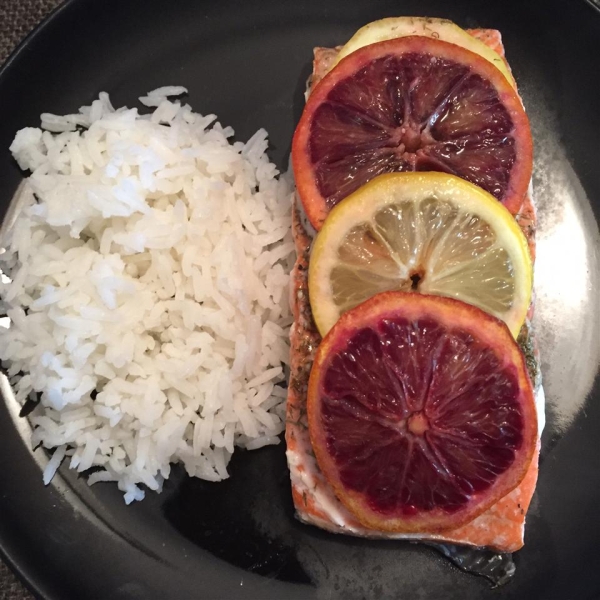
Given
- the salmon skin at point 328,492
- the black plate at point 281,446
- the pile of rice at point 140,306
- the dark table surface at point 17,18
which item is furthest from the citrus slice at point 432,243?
the dark table surface at point 17,18

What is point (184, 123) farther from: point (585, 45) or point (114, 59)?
point (585, 45)

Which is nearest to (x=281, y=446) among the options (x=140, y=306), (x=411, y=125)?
(x=140, y=306)

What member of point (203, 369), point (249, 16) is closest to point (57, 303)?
point (203, 369)

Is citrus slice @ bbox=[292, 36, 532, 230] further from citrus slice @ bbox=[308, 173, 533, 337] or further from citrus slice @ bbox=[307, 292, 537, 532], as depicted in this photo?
citrus slice @ bbox=[307, 292, 537, 532]

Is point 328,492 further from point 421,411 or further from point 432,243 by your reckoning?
point 432,243

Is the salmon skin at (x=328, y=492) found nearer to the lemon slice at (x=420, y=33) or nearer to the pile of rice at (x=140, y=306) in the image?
the pile of rice at (x=140, y=306)

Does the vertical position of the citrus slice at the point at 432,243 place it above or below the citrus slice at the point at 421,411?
above

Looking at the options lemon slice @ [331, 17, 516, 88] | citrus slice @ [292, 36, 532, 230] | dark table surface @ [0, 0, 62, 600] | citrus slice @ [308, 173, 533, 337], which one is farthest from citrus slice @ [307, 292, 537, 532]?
dark table surface @ [0, 0, 62, 600]

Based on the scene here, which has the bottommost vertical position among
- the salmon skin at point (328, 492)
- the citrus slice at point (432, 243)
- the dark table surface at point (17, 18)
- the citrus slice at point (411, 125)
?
the salmon skin at point (328, 492)
